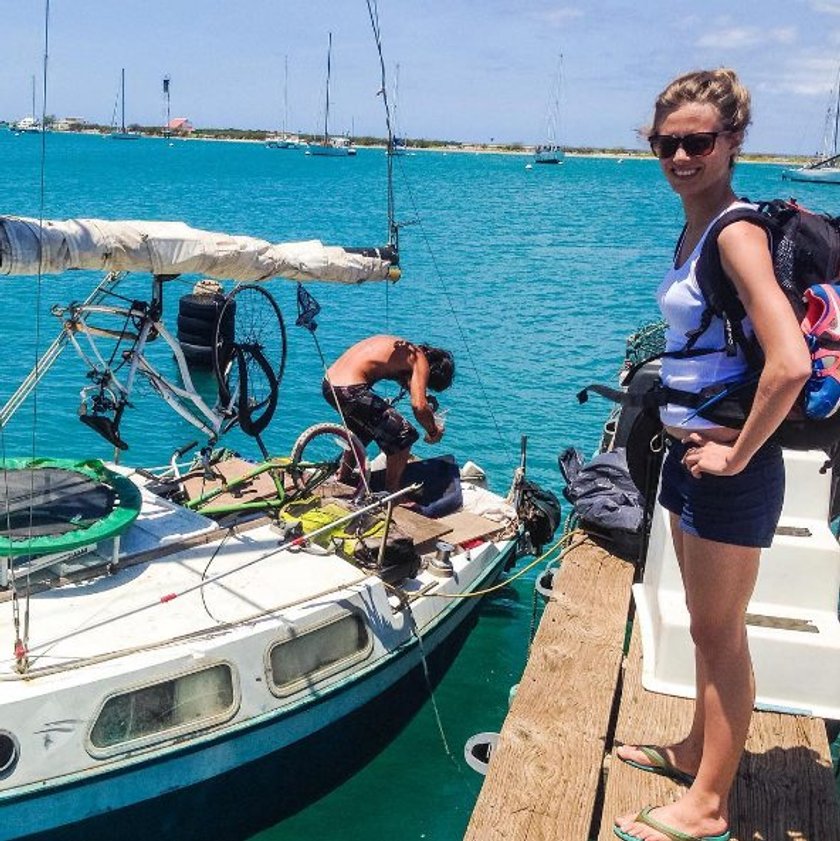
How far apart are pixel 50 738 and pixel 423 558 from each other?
394cm

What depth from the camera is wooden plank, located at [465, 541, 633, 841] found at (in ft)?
13.4

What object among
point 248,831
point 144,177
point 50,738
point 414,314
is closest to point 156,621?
point 50,738

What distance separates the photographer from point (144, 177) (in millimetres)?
97625

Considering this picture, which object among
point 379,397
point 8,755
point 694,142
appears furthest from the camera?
point 379,397

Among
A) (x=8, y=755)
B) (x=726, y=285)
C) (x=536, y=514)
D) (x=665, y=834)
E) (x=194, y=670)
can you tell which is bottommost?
(x=8, y=755)

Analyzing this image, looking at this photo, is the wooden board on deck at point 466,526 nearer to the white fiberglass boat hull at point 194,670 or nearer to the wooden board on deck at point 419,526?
the wooden board on deck at point 419,526

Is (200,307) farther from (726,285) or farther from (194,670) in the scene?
(726,285)

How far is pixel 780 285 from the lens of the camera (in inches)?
125

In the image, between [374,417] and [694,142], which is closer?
[694,142]

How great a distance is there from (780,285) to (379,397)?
273 inches

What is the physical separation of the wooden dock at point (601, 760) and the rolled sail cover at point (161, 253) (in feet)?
13.9

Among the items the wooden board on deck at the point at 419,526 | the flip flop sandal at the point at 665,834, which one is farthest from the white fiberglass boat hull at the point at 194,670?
the flip flop sandal at the point at 665,834

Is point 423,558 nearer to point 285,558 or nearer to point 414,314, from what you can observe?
point 285,558

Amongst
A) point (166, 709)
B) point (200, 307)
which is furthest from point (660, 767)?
point (200, 307)
